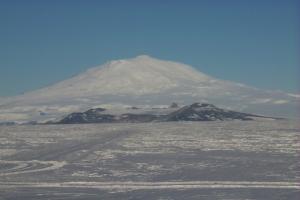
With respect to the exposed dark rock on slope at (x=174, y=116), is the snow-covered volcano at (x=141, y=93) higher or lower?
→ higher

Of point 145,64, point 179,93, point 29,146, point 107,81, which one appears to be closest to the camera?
point 29,146

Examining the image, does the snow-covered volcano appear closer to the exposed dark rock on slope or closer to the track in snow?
the exposed dark rock on slope

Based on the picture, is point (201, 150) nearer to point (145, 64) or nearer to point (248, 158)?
point (248, 158)

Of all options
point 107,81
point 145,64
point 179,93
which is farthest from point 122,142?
point 145,64

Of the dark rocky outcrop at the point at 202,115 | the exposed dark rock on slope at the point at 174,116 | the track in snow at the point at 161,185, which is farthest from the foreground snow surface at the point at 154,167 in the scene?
the exposed dark rock on slope at the point at 174,116

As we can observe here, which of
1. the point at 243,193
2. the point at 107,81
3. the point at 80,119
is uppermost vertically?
the point at 107,81

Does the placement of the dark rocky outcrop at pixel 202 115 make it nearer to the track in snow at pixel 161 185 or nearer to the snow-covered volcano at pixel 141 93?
the snow-covered volcano at pixel 141 93

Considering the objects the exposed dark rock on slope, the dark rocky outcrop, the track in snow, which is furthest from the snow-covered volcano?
the track in snow
